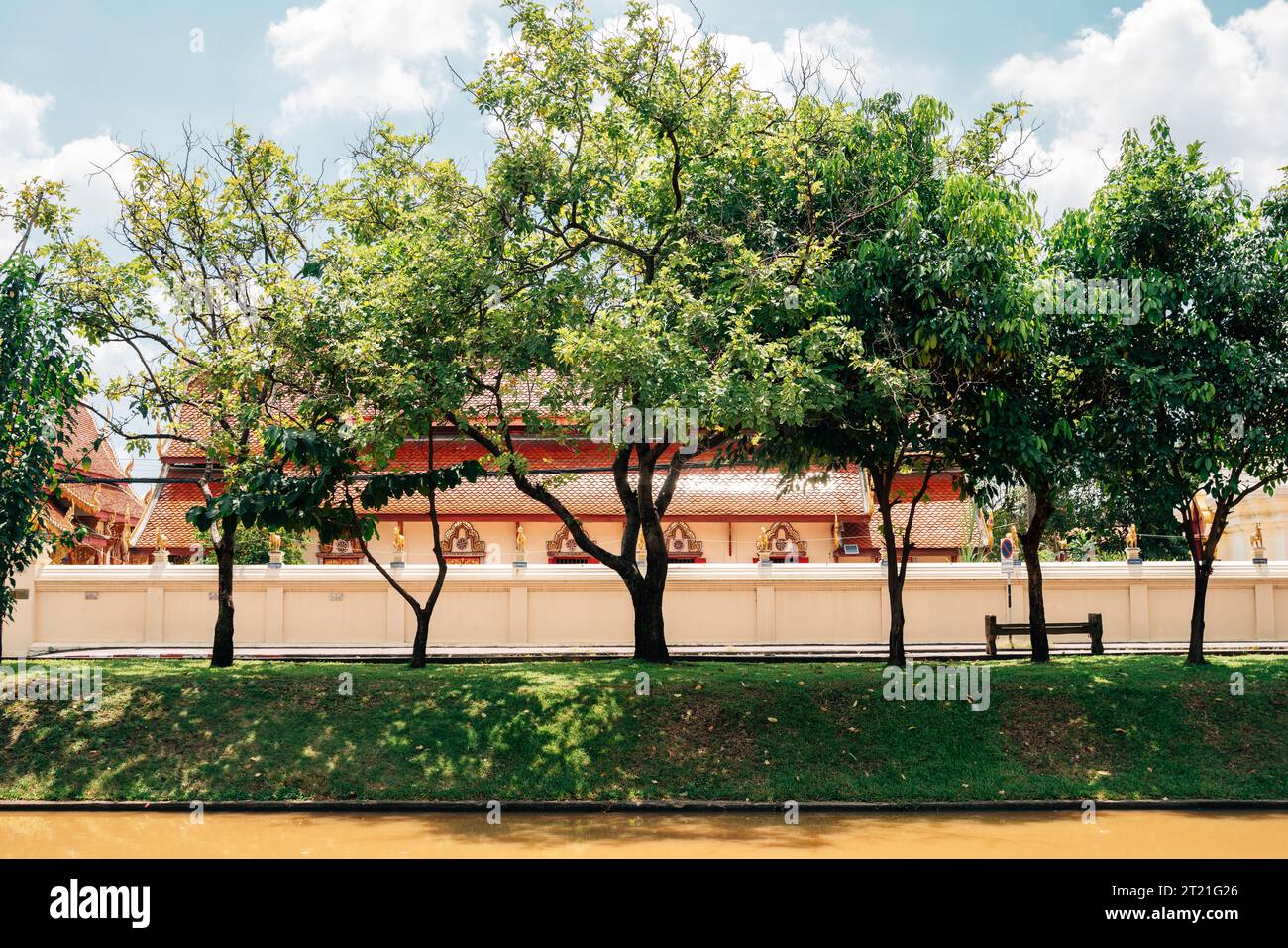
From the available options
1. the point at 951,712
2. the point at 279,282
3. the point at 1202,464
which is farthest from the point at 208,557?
the point at 1202,464

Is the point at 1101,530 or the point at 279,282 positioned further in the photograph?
the point at 1101,530

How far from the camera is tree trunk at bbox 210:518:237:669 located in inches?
762

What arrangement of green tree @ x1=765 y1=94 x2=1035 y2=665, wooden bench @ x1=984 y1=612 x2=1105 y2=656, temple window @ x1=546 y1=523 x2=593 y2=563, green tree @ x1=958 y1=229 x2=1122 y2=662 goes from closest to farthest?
green tree @ x1=765 y1=94 x2=1035 y2=665 → green tree @ x1=958 y1=229 x2=1122 y2=662 → wooden bench @ x1=984 y1=612 x2=1105 y2=656 → temple window @ x1=546 y1=523 x2=593 y2=563

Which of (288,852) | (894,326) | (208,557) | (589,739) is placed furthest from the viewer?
(208,557)

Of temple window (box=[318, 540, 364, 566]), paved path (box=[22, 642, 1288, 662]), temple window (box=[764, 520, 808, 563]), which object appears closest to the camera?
paved path (box=[22, 642, 1288, 662])

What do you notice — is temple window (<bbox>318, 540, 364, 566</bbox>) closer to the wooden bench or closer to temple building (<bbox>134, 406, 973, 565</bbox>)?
temple building (<bbox>134, 406, 973, 565</bbox>)

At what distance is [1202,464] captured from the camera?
16.8 metres

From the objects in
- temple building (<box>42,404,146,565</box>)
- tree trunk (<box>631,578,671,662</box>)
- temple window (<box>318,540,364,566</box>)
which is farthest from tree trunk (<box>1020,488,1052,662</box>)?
temple building (<box>42,404,146,565</box>)

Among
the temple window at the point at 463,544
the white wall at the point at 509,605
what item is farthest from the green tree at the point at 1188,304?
the temple window at the point at 463,544

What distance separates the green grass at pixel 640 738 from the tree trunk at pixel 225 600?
1.82m

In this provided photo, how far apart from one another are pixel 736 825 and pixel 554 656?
10.2m

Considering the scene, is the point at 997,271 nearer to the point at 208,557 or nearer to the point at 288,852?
the point at 288,852

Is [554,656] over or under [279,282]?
under

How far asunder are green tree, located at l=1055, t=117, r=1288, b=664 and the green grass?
3.65 meters
